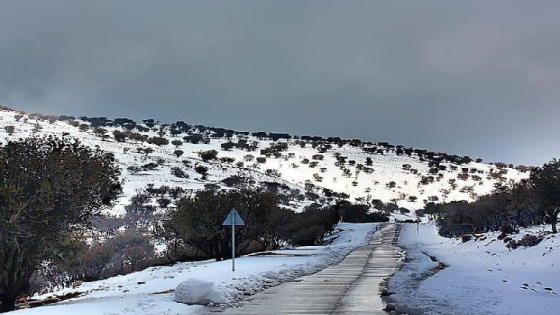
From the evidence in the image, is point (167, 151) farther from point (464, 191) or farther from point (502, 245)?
point (502, 245)

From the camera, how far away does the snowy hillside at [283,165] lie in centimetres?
8781

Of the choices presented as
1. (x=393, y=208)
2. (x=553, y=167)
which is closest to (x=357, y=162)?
(x=393, y=208)

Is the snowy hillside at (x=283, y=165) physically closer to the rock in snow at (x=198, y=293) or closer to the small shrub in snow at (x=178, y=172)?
the small shrub in snow at (x=178, y=172)

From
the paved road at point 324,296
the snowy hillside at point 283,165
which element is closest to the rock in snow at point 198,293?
the paved road at point 324,296

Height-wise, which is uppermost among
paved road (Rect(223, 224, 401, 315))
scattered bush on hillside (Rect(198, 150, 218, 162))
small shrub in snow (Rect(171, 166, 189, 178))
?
scattered bush on hillside (Rect(198, 150, 218, 162))

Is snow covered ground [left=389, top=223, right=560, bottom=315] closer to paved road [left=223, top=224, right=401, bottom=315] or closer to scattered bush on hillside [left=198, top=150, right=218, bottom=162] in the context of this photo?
paved road [left=223, top=224, right=401, bottom=315]

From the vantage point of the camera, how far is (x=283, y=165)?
124 metres

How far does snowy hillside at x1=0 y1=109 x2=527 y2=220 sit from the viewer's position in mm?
87812

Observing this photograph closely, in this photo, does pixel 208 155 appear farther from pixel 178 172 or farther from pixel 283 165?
pixel 178 172

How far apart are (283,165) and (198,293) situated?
11048cm

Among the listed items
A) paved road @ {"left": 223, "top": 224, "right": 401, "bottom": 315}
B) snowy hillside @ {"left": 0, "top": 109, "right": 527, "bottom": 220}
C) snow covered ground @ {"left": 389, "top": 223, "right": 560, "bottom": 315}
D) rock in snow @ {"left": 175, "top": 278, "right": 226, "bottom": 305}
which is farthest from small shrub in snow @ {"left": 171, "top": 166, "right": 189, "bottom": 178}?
rock in snow @ {"left": 175, "top": 278, "right": 226, "bottom": 305}

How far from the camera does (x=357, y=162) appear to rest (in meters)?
136

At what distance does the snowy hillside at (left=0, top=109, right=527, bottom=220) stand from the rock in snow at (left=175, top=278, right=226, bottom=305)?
5026 centimetres

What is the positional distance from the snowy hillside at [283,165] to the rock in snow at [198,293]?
50258 mm
